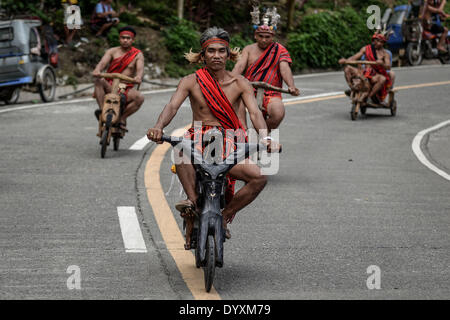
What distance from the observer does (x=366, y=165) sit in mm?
13758

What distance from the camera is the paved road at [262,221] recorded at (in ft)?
22.1

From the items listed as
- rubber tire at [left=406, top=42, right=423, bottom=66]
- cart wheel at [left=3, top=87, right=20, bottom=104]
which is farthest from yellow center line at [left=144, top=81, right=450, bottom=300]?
rubber tire at [left=406, top=42, right=423, bottom=66]

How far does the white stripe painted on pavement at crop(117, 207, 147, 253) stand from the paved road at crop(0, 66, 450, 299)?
0.08m

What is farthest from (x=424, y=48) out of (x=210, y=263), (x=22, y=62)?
(x=210, y=263)

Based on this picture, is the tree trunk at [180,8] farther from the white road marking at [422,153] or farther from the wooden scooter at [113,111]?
the wooden scooter at [113,111]

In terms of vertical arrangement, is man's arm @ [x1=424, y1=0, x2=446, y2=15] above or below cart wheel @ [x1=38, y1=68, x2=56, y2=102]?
above

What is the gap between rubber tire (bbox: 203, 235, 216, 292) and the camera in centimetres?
635

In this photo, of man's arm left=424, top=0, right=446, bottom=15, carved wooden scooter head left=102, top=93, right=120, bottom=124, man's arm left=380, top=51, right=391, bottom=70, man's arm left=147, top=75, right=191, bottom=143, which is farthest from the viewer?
man's arm left=424, top=0, right=446, bottom=15

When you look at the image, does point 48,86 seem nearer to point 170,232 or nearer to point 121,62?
point 121,62

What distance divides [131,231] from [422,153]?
26.4 feet

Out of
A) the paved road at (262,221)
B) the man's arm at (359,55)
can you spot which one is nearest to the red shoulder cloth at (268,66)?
the paved road at (262,221)

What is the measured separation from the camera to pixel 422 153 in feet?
50.7

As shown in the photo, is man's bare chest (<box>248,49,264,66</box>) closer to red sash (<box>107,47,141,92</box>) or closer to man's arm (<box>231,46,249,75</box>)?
man's arm (<box>231,46,249,75</box>)
